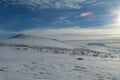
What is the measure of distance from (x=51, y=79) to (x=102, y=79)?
346cm

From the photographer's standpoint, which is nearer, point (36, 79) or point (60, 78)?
point (36, 79)

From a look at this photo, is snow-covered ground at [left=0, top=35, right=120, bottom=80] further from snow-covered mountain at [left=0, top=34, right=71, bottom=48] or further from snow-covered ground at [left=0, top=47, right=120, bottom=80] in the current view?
A: snow-covered mountain at [left=0, top=34, right=71, bottom=48]

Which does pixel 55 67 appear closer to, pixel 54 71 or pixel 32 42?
pixel 54 71

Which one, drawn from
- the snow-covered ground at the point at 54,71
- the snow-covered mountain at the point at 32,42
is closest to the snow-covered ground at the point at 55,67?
the snow-covered ground at the point at 54,71

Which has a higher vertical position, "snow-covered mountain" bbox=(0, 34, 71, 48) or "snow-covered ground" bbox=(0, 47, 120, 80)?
"snow-covered mountain" bbox=(0, 34, 71, 48)

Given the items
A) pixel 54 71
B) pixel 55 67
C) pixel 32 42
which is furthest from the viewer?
pixel 32 42

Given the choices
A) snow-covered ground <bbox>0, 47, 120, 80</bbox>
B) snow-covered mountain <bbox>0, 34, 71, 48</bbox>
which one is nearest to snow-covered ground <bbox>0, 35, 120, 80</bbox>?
snow-covered ground <bbox>0, 47, 120, 80</bbox>

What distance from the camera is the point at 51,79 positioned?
12.4 metres

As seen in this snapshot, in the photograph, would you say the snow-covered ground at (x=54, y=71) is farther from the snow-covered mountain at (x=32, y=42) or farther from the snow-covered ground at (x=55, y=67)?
the snow-covered mountain at (x=32, y=42)

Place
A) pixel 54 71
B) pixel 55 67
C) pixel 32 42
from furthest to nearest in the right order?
pixel 32 42 → pixel 55 67 → pixel 54 71

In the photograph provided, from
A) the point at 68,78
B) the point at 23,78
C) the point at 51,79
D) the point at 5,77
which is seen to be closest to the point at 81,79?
the point at 68,78

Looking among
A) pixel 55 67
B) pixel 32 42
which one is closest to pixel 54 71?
pixel 55 67

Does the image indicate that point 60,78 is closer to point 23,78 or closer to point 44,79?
point 44,79

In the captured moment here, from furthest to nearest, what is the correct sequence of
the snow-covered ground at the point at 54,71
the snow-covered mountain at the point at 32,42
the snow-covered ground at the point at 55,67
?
1. the snow-covered mountain at the point at 32,42
2. the snow-covered ground at the point at 55,67
3. the snow-covered ground at the point at 54,71
